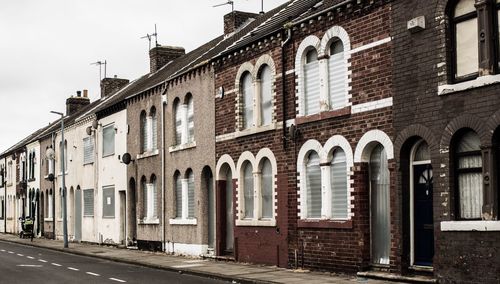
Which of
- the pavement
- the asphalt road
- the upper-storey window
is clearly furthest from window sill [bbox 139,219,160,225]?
the upper-storey window

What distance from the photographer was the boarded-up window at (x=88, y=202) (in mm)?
39500

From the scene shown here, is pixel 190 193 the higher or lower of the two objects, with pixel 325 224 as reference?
higher

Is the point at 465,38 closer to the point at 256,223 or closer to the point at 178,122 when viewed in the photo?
the point at 256,223

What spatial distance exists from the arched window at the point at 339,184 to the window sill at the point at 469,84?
4183 mm

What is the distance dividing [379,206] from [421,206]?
1.57m

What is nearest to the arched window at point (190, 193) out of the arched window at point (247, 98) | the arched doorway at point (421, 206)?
the arched window at point (247, 98)

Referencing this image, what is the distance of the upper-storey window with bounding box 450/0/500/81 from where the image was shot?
14.3 meters

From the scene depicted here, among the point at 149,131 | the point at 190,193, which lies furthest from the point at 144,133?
the point at 190,193

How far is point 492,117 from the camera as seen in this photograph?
1402cm

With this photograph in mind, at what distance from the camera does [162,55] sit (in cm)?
3994

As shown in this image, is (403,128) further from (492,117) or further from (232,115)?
(232,115)

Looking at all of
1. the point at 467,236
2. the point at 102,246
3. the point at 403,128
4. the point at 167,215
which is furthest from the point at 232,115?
the point at 102,246

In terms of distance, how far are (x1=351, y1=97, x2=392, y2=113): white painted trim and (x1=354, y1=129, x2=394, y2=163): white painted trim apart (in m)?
0.57

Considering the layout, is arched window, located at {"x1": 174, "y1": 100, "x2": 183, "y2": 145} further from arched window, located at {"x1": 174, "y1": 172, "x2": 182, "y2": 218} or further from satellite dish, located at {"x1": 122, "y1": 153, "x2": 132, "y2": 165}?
satellite dish, located at {"x1": 122, "y1": 153, "x2": 132, "y2": 165}
